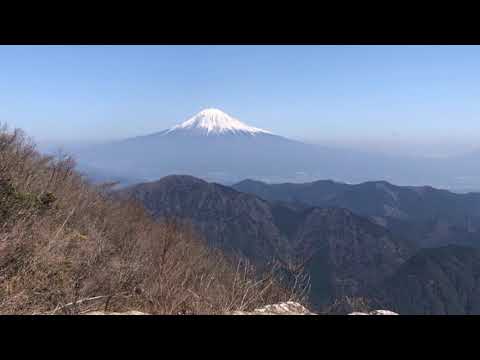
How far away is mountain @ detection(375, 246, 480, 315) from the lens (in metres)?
68.8

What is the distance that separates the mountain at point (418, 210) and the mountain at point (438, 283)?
42.3m

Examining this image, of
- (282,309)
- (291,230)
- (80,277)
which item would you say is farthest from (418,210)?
(282,309)

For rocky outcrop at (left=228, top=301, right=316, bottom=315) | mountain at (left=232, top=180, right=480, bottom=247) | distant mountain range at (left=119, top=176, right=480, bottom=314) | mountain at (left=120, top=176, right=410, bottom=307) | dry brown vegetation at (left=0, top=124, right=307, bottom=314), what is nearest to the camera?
rocky outcrop at (left=228, top=301, right=316, bottom=315)

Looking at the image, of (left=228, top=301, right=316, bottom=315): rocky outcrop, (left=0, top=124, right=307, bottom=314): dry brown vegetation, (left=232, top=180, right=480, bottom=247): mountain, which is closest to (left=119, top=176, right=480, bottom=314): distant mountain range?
(left=232, top=180, right=480, bottom=247): mountain

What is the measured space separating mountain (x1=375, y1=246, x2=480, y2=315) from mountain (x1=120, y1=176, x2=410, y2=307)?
29.5ft

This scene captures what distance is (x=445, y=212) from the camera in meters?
160

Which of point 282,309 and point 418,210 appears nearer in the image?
point 282,309

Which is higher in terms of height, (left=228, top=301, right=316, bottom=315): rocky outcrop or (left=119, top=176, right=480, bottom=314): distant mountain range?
(left=228, top=301, right=316, bottom=315): rocky outcrop

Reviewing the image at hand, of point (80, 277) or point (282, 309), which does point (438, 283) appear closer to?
point (80, 277)

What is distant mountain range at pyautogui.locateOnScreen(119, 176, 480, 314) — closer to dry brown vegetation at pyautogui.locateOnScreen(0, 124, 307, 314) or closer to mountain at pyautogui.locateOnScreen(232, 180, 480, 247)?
mountain at pyautogui.locateOnScreen(232, 180, 480, 247)

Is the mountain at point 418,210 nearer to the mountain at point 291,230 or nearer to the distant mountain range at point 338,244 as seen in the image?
the distant mountain range at point 338,244

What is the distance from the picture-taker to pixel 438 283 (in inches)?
2793

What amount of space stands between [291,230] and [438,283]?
42.4 metres
